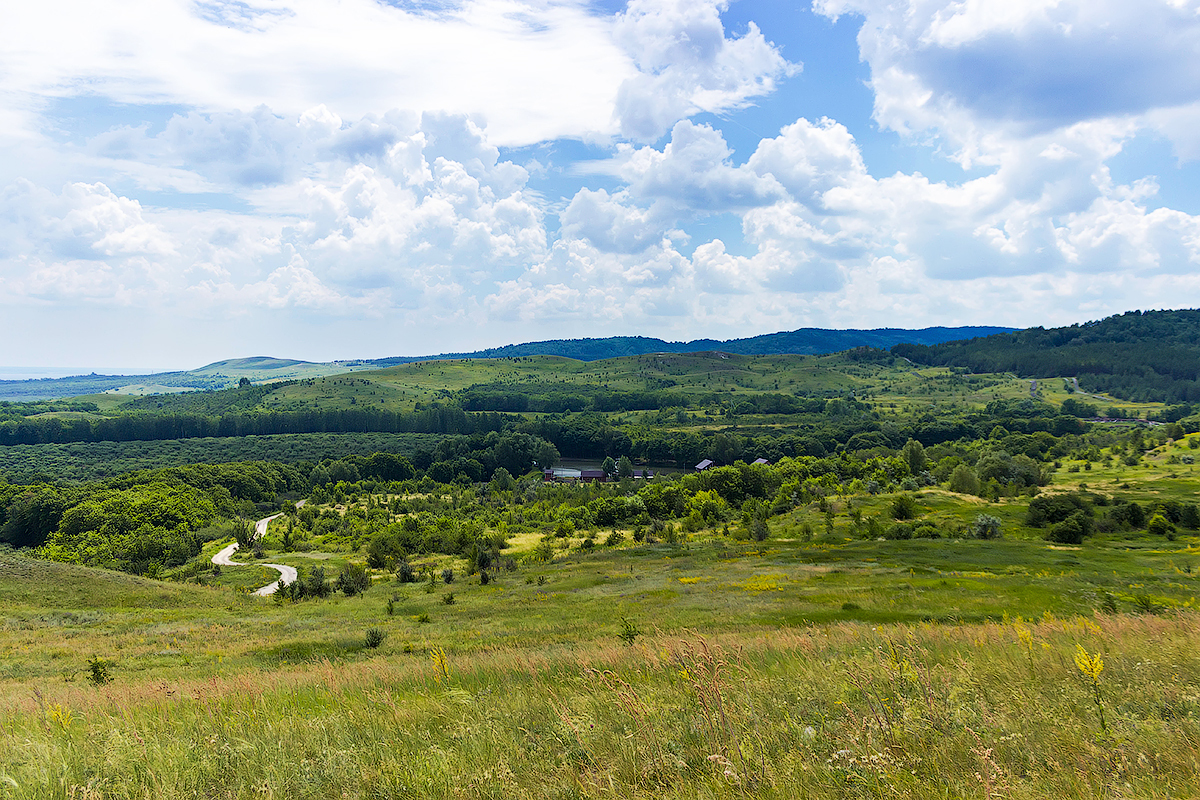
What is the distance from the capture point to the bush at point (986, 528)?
5478cm

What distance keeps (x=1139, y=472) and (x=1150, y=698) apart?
345 feet

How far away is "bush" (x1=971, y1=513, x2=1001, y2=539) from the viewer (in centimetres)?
5478

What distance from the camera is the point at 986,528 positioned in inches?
2164

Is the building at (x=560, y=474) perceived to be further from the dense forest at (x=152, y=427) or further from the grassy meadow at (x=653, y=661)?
the grassy meadow at (x=653, y=661)

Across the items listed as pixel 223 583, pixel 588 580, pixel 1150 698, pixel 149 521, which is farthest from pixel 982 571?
pixel 149 521

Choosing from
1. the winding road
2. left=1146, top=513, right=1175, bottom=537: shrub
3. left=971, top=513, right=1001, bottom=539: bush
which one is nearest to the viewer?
left=1146, top=513, right=1175, bottom=537: shrub

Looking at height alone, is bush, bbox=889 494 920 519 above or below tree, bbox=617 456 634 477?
above

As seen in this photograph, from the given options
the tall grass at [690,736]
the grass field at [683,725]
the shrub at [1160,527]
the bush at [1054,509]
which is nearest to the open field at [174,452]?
the bush at [1054,509]

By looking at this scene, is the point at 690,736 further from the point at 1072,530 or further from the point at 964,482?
the point at 964,482

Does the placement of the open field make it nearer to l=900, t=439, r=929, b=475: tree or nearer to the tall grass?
l=900, t=439, r=929, b=475: tree

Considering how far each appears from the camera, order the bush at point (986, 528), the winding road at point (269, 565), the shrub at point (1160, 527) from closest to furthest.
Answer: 1. the shrub at point (1160, 527)
2. the winding road at point (269, 565)
3. the bush at point (986, 528)

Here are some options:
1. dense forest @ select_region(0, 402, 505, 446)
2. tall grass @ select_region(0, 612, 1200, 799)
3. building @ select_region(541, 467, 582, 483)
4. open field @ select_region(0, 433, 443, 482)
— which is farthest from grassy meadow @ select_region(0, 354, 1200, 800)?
dense forest @ select_region(0, 402, 505, 446)

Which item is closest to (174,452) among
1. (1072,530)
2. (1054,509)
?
(1054,509)

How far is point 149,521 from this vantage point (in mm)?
84125
